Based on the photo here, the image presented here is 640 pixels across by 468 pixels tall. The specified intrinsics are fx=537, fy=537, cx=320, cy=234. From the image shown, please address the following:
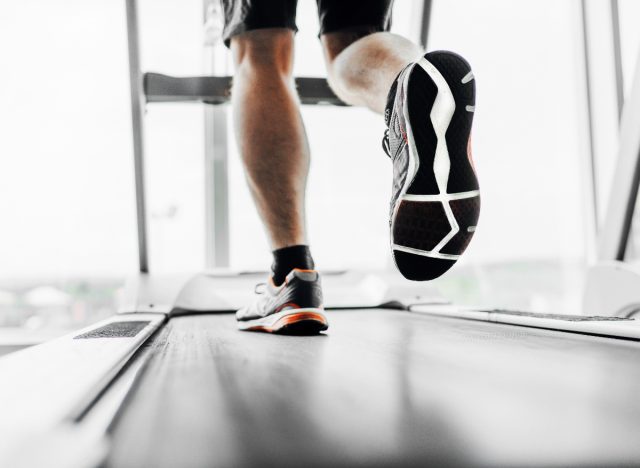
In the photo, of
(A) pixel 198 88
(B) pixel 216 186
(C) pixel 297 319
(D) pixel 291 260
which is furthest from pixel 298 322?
(B) pixel 216 186

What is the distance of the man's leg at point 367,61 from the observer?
40.8 inches

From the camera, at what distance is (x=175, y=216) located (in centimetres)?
243

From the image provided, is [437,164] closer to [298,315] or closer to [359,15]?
[298,315]

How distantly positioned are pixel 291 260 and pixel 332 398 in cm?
61

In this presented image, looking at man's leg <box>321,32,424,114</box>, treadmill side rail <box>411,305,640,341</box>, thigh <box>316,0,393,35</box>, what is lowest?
treadmill side rail <box>411,305,640,341</box>

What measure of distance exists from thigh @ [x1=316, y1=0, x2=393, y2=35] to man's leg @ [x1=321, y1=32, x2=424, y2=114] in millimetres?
18

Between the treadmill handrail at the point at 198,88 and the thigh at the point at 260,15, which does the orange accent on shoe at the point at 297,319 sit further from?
the treadmill handrail at the point at 198,88

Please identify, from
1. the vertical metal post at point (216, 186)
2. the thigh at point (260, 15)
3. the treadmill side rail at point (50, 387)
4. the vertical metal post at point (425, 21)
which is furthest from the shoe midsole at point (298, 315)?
the vertical metal post at point (425, 21)

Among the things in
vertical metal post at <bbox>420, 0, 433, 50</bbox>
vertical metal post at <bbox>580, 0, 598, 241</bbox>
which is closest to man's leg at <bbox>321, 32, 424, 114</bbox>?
vertical metal post at <bbox>420, 0, 433, 50</bbox>

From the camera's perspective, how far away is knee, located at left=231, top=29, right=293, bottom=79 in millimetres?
1150

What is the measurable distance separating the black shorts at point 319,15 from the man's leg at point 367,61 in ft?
0.08

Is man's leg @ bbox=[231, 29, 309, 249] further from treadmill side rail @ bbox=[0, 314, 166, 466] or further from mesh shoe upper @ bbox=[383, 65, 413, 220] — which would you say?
treadmill side rail @ bbox=[0, 314, 166, 466]

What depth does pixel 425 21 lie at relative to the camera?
7.84 feet

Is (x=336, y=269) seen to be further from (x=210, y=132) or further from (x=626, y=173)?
(x=626, y=173)
